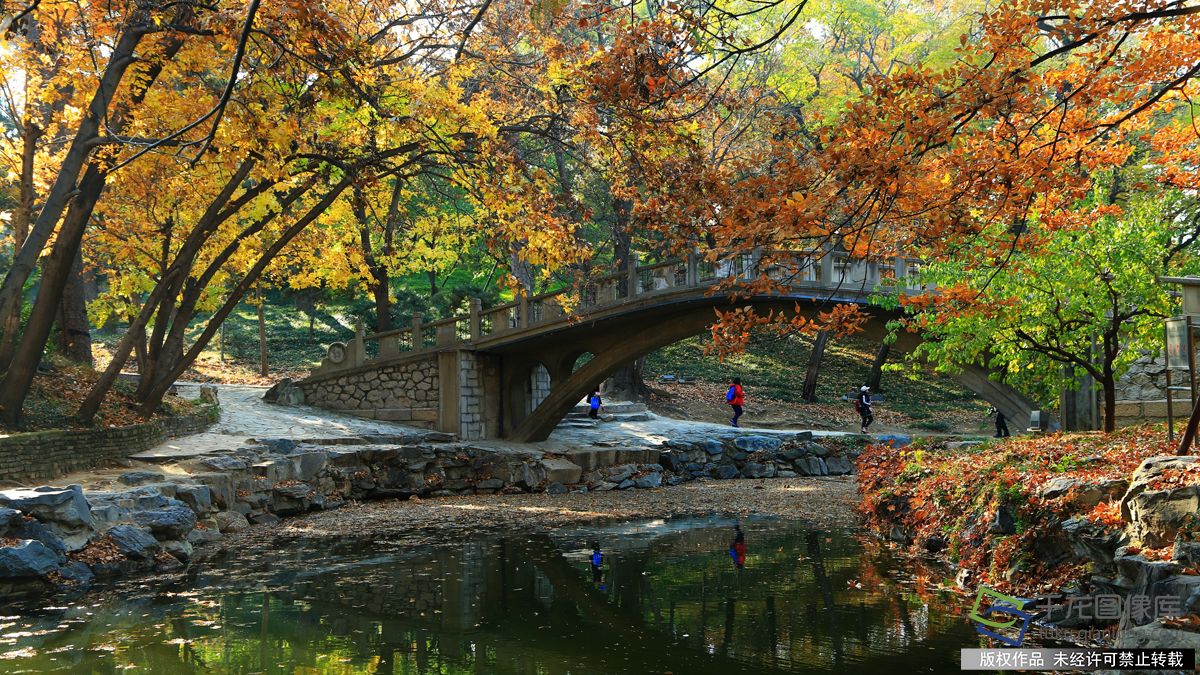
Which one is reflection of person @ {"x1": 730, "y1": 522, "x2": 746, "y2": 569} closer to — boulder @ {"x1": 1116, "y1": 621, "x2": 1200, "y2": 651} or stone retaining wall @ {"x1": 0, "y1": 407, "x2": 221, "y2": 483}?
boulder @ {"x1": 1116, "y1": 621, "x2": 1200, "y2": 651}

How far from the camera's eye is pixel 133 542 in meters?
9.88

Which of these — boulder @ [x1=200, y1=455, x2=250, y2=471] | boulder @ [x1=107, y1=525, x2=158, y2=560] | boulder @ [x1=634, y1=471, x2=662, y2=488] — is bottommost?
boulder @ [x1=634, y1=471, x2=662, y2=488]

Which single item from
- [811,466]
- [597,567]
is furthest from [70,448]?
[811,466]

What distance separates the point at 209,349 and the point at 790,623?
25.5m

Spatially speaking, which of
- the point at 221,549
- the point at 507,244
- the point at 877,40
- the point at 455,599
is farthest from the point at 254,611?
the point at 877,40

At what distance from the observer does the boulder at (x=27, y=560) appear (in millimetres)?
8555

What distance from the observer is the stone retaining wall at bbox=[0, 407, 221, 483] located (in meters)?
10.8

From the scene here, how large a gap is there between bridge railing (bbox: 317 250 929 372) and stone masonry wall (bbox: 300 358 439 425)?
1.22ft

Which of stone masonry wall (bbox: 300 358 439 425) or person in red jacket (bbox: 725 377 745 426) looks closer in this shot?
stone masonry wall (bbox: 300 358 439 425)

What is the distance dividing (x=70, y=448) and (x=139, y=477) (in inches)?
35.9

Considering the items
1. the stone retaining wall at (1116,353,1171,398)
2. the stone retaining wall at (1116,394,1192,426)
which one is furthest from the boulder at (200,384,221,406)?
the stone retaining wall at (1116,353,1171,398)

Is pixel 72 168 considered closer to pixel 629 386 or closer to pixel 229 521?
pixel 229 521

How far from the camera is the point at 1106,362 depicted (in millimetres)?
11273

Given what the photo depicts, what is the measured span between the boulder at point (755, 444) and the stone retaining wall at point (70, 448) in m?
12.3
